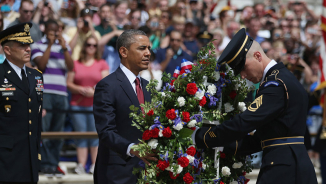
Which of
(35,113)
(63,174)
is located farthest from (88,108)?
(35,113)

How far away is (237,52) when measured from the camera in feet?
12.1

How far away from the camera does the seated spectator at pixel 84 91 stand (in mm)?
6961

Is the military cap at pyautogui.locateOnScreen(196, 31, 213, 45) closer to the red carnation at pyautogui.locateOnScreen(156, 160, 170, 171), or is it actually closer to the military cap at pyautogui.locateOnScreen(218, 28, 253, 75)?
the military cap at pyautogui.locateOnScreen(218, 28, 253, 75)

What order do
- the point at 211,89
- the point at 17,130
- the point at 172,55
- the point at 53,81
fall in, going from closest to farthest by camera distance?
1. the point at 211,89
2. the point at 17,130
3. the point at 53,81
4. the point at 172,55

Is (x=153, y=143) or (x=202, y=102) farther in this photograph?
(x=202, y=102)

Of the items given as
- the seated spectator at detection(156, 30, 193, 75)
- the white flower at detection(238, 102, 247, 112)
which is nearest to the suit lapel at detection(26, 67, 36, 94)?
the white flower at detection(238, 102, 247, 112)

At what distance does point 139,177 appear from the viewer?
3.82 meters

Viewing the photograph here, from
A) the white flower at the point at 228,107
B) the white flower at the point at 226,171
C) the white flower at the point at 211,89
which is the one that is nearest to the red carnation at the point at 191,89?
the white flower at the point at 211,89

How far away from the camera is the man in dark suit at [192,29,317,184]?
3.54 meters

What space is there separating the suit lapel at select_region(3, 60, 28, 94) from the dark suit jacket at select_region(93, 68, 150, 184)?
3.57 feet

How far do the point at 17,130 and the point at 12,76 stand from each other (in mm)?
568

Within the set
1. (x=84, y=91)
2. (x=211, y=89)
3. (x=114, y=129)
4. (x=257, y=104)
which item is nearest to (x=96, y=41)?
(x=84, y=91)

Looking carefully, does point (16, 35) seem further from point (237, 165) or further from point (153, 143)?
point (237, 165)

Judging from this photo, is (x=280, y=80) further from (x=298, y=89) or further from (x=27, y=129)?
(x=27, y=129)
